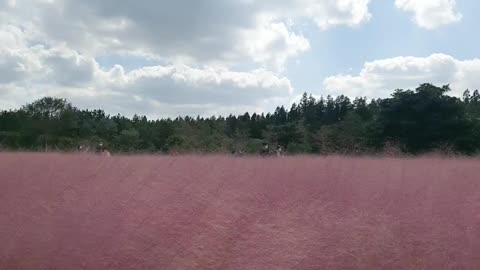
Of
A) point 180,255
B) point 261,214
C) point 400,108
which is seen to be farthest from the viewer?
point 400,108

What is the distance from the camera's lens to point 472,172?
677cm

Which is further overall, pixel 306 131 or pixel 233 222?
pixel 306 131

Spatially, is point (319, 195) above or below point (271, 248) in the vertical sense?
above

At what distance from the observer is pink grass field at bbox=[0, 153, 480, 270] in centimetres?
369

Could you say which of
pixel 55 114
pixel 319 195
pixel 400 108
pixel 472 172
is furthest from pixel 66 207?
pixel 55 114

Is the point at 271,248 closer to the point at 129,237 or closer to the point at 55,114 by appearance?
the point at 129,237

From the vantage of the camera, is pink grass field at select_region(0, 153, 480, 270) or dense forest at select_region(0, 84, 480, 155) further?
dense forest at select_region(0, 84, 480, 155)

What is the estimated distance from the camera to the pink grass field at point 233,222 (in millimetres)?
3691

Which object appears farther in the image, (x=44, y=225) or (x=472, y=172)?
(x=472, y=172)

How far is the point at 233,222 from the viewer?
399cm

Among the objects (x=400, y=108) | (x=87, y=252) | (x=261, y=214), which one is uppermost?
(x=400, y=108)

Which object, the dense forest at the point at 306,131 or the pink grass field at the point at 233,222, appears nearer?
the pink grass field at the point at 233,222

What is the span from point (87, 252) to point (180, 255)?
0.84 m

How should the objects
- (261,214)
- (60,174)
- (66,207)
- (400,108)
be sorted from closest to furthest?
1. (261,214)
2. (66,207)
3. (60,174)
4. (400,108)
